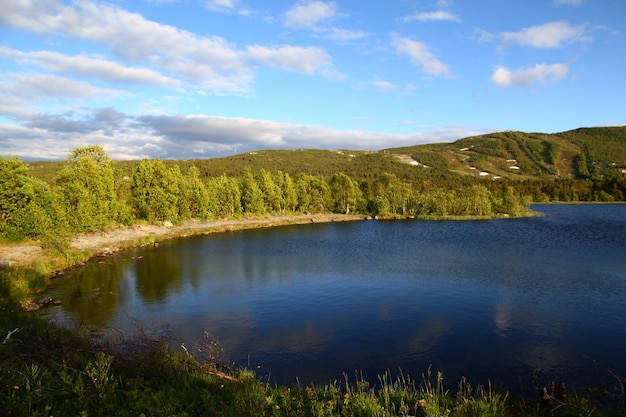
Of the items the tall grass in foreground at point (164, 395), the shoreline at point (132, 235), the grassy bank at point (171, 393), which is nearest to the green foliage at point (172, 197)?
the shoreline at point (132, 235)

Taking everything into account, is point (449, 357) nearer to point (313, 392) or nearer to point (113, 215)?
point (313, 392)

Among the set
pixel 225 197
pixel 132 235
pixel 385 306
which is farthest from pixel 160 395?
pixel 225 197

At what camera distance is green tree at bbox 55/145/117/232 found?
48.3 m

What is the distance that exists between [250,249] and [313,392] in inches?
1584

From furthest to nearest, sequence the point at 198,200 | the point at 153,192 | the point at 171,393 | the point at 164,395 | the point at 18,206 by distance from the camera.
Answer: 1. the point at 198,200
2. the point at 153,192
3. the point at 18,206
4. the point at 171,393
5. the point at 164,395

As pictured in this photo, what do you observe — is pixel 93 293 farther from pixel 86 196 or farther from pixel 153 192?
pixel 153 192

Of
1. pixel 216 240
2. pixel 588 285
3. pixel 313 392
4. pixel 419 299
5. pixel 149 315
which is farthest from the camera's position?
pixel 216 240

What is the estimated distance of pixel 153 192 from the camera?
6656 centimetres

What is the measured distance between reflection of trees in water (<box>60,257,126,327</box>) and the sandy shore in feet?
14.3

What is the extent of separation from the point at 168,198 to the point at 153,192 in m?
2.88

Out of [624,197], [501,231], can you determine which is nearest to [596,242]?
[501,231]

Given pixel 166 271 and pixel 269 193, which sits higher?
pixel 269 193

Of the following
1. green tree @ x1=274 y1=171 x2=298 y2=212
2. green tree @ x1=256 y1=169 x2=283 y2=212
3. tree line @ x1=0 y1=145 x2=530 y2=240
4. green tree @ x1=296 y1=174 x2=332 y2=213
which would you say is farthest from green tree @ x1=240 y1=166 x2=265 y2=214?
green tree @ x1=296 y1=174 x2=332 y2=213

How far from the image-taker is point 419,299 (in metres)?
26.6
